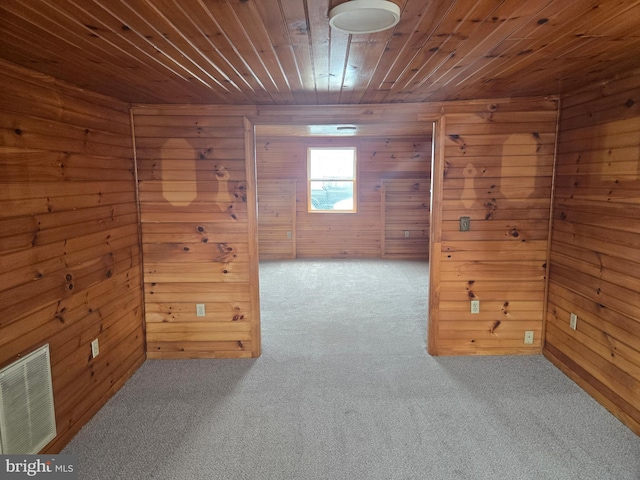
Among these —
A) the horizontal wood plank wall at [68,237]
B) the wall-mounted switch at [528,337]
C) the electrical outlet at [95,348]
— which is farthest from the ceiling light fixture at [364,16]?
the wall-mounted switch at [528,337]

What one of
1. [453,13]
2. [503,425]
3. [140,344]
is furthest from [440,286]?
[140,344]

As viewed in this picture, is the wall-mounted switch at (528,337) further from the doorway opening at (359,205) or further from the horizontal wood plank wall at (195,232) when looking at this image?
the doorway opening at (359,205)

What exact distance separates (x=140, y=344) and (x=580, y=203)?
3.40 m

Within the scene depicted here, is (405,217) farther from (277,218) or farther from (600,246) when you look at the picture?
(600,246)

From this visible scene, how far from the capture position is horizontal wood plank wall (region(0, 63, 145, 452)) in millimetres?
1748

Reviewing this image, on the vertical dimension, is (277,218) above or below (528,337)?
above

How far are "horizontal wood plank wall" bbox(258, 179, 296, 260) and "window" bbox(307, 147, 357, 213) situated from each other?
0.41m

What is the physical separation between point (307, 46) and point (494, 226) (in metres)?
2.07

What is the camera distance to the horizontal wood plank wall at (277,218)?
7.04 m

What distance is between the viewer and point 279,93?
258cm

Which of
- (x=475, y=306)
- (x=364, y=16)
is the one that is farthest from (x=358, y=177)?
(x=364, y=16)

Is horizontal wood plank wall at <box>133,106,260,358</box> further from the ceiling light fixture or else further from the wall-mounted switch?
the wall-mounted switch

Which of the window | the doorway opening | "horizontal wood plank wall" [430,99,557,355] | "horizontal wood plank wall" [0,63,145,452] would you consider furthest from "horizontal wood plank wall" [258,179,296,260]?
"horizontal wood plank wall" [430,99,557,355]

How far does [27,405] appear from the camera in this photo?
1801 millimetres
